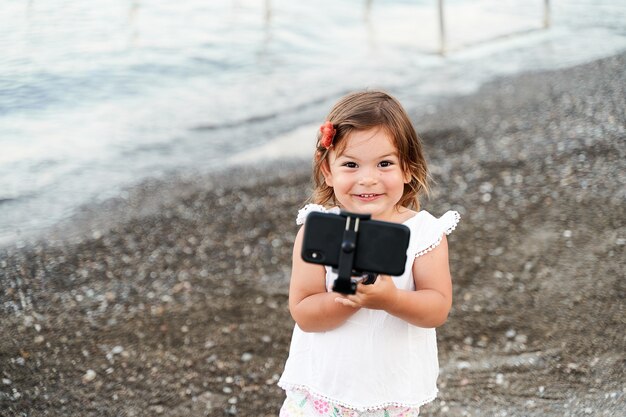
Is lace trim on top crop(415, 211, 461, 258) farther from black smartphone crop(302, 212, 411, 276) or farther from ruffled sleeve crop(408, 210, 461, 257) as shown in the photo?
black smartphone crop(302, 212, 411, 276)

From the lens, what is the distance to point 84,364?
3.80 metres

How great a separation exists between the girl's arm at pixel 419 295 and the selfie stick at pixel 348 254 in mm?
185

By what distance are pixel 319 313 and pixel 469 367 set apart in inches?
73.0

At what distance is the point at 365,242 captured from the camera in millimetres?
1721

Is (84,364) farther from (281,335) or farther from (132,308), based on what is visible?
(281,335)

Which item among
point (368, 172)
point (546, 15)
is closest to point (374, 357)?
point (368, 172)

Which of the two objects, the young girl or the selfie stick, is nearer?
the selfie stick

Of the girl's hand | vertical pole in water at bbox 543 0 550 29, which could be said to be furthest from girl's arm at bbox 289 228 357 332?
vertical pole in water at bbox 543 0 550 29

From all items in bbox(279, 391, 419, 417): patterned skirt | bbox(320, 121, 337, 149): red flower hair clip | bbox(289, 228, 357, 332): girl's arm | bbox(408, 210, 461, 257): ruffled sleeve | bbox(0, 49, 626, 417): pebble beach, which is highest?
bbox(320, 121, 337, 149): red flower hair clip

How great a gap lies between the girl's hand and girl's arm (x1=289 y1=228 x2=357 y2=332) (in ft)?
0.43

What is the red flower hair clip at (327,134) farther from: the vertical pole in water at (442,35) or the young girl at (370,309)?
the vertical pole in water at (442,35)

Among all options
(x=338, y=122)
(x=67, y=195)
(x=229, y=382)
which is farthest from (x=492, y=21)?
(x=338, y=122)

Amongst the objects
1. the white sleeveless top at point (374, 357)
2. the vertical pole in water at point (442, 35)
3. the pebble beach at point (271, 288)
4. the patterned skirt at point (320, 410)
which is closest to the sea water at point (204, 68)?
the vertical pole in water at point (442, 35)

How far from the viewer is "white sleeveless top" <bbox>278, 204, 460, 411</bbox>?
86.8 inches
